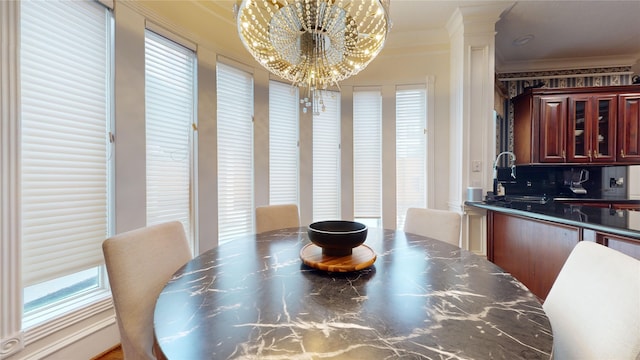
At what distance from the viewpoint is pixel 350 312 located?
70 centimetres

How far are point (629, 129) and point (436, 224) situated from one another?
3.37m

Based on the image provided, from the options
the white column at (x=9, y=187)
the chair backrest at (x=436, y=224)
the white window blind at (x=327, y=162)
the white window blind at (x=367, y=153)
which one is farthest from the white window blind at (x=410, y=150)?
the white column at (x=9, y=187)

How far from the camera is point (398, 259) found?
3.80 feet

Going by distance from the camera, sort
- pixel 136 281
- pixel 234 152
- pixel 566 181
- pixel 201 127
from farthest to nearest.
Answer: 1. pixel 566 181
2. pixel 234 152
3. pixel 201 127
4. pixel 136 281

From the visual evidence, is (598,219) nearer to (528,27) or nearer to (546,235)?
(546,235)

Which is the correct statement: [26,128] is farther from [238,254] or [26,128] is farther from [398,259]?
[398,259]

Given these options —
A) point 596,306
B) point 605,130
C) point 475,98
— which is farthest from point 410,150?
point 596,306

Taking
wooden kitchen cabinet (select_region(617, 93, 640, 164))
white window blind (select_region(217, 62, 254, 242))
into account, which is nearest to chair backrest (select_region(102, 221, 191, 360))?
white window blind (select_region(217, 62, 254, 242))

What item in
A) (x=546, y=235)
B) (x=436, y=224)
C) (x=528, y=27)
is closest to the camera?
(x=436, y=224)

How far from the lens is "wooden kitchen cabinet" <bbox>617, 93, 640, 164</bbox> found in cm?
305

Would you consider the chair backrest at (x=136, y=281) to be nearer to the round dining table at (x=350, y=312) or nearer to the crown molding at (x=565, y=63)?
the round dining table at (x=350, y=312)

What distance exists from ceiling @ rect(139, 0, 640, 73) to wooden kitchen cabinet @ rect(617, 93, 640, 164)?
752 mm

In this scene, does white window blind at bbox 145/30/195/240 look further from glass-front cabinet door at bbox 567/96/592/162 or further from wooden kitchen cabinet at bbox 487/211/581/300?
glass-front cabinet door at bbox 567/96/592/162

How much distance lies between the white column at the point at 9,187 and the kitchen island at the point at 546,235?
306 centimetres
